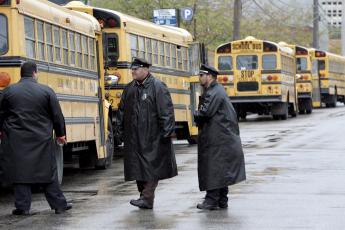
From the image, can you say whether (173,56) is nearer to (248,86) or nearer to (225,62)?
(225,62)

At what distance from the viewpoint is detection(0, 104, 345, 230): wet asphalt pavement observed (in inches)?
393

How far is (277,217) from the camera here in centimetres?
1020

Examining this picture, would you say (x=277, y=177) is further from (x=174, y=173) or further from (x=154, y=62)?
(x=154, y=62)

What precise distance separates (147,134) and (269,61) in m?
23.2

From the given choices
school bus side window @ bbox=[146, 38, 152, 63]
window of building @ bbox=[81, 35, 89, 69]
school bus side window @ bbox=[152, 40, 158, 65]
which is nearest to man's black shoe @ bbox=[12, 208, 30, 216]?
window of building @ bbox=[81, 35, 89, 69]

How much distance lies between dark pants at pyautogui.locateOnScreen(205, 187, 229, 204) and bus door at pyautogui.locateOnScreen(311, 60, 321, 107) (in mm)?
33306

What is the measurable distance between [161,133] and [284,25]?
58.8 meters

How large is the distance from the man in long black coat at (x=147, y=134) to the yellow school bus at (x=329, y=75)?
116ft

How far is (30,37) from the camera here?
12844mm

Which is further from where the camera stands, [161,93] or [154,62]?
[154,62]

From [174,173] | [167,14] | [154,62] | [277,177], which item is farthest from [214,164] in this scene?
[167,14]

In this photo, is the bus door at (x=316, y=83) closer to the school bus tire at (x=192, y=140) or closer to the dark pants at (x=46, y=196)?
the school bus tire at (x=192, y=140)

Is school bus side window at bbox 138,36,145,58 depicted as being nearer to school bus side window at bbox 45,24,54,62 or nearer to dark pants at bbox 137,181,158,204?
school bus side window at bbox 45,24,54,62

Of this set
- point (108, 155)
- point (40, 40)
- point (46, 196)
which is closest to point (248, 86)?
point (108, 155)
